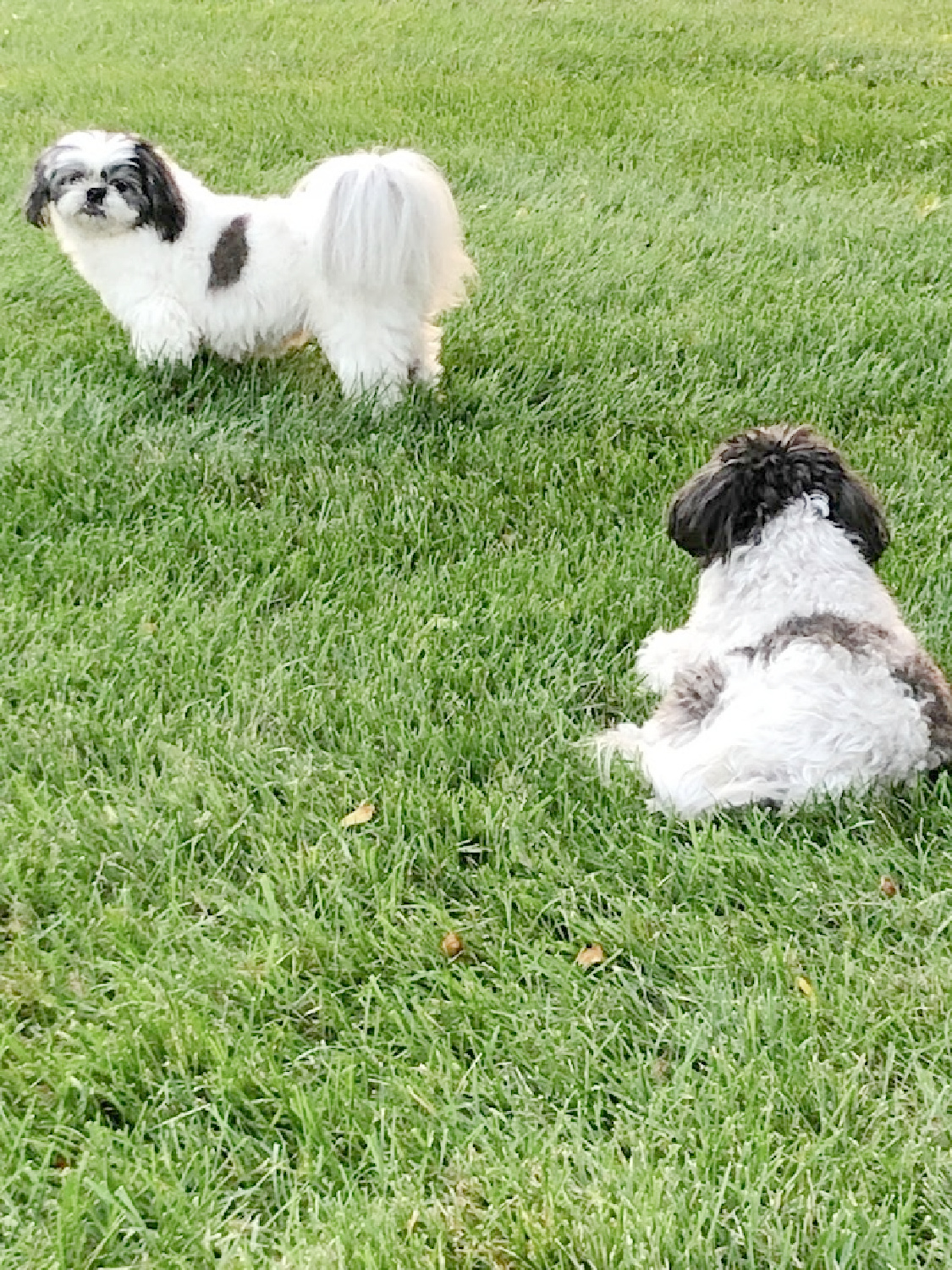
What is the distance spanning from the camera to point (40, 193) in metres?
4.83

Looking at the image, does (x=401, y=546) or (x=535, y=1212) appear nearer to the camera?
(x=535, y=1212)

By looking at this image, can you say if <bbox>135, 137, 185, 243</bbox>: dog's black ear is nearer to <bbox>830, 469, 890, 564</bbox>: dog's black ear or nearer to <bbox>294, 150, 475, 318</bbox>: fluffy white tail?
<bbox>294, 150, 475, 318</bbox>: fluffy white tail

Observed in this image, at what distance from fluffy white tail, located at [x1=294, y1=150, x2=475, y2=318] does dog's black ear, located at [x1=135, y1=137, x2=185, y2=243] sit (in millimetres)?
519

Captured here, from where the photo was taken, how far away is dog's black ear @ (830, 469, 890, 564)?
3.07 meters

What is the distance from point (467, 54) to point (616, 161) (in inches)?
136

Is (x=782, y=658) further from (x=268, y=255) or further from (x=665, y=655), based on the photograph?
(x=268, y=255)

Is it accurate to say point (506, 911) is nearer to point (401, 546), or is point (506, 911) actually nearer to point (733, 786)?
point (733, 786)

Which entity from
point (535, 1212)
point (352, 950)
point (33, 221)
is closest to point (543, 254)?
point (33, 221)

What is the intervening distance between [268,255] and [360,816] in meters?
2.80

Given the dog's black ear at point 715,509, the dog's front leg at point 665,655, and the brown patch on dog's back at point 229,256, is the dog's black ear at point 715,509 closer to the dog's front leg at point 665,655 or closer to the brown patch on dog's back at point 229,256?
the dog's front leg at point 665,655

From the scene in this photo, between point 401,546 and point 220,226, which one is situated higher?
point 220,226

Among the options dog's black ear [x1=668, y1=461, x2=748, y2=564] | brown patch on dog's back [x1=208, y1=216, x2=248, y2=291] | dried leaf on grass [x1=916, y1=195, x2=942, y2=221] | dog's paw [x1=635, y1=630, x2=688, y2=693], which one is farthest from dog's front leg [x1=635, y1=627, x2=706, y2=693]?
dried leaf on grass [x1=916, y1=195, x2=942, y2=221]

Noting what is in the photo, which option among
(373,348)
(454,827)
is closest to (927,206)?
(373,348)

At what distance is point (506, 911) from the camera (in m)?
2.64
